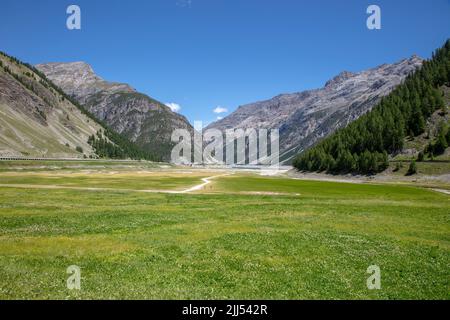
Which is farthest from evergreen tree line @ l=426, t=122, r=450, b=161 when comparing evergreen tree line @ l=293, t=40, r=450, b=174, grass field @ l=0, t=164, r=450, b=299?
grass field @ l=0, t=164, r=450, b=299

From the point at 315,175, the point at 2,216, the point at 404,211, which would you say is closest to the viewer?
the point at 2,216

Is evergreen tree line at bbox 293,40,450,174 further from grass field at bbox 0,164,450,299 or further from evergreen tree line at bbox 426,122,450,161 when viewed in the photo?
grass field at bbox 0,164,450,299

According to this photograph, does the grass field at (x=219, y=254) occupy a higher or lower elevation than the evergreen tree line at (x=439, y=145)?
lower

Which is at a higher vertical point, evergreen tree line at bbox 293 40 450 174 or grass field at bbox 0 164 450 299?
evergreen tree line at bbox 293 40 450 174

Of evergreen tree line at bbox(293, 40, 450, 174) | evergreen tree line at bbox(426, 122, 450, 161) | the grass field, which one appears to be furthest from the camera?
evergreen tree line at bbox(293, 40, 450, 174)

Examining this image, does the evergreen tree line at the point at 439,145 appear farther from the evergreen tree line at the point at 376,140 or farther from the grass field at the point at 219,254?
the grass field at the point at 219,254

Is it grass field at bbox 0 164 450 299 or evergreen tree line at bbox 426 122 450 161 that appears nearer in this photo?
grass field at bbox 0 164 450 299

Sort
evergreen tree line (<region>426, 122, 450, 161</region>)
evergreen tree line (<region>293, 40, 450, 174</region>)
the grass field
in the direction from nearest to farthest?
1. the grass field
2. evergreen tree line (<region>426, 122, 450, 161</region>)
3. evergreen tree line (<region>293, 40, 450, 174</region>)

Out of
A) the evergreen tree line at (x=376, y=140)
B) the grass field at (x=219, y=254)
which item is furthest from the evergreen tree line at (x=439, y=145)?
the grass field at (x=219, y=254)

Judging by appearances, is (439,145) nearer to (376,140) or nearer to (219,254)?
(376,140)

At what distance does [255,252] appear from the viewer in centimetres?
2419
